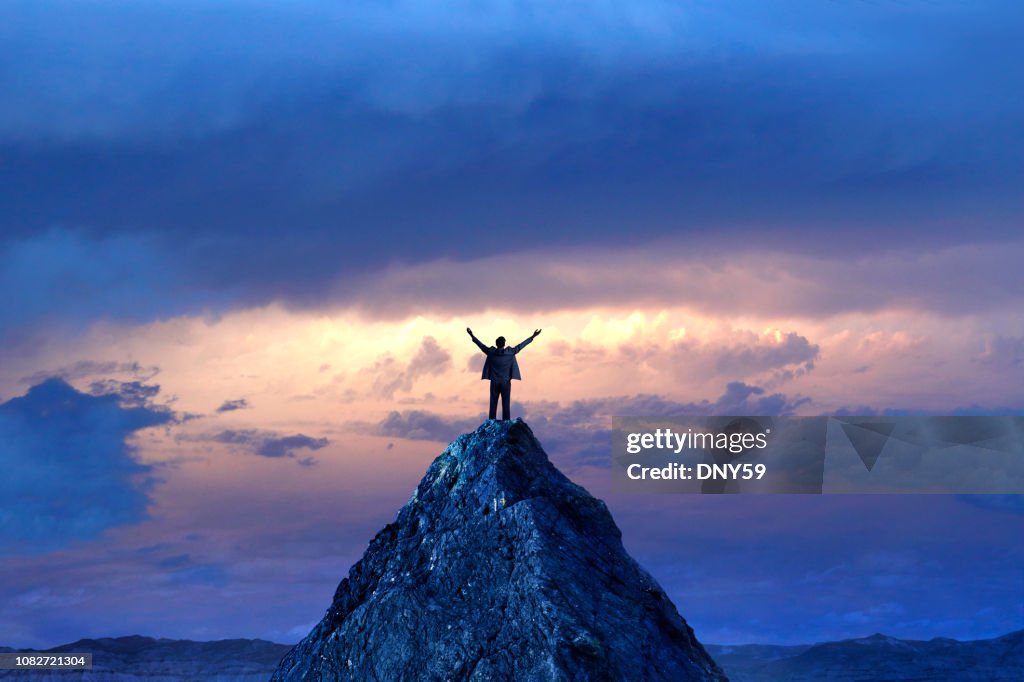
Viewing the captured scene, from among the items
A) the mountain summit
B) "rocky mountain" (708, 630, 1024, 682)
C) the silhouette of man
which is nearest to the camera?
the mountain summit

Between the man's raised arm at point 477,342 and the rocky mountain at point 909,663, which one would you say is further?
the rocky mountain at point 909,663

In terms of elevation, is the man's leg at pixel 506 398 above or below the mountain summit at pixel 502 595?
above

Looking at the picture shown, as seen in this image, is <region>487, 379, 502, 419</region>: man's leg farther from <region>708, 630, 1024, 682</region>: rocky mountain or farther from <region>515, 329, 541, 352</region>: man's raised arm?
<region>708, 630, 1024, 682</region>: rocky mountain

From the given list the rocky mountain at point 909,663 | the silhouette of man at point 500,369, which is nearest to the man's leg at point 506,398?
the silhouette of man at point 500,369

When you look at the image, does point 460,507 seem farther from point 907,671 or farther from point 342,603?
point 907,671

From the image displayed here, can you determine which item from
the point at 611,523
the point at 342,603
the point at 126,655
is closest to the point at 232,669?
the point at 126,655

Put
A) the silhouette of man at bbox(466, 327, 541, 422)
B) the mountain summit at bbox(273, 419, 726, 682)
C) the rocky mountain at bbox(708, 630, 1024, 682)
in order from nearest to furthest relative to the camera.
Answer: the mountain summit at bbox(273, 419, 726, 682) < the silhouette of man at bbox(466, 327, 541, 422) < the rocky mountain at bbox(708, 630, 1024, 682)

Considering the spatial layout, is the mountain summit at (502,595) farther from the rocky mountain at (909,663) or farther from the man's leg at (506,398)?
the rocky mountain at (909,663)

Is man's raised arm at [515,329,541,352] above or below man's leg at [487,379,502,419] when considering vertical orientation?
above

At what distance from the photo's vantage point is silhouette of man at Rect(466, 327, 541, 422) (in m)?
34.2

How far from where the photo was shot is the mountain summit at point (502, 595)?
27.8m

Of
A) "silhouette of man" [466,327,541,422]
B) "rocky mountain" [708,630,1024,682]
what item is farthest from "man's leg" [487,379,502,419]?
"rocky mountain" [708,630,1024,682]

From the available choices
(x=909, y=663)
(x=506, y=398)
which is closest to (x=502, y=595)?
(x=506, y=398)

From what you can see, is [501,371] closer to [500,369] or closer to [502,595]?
[500,369]
